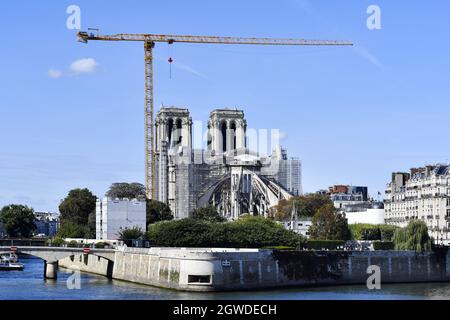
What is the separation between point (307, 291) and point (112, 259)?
21111 millimetres

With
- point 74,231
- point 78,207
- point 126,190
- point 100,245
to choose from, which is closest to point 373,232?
point 100,245

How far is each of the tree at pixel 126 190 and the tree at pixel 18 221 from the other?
1314 cm

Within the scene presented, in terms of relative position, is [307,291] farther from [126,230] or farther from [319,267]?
[126,230]

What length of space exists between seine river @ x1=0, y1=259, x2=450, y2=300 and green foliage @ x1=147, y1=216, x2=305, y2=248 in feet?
31.8

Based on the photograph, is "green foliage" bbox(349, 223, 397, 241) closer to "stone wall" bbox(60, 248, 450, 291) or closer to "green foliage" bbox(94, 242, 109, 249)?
"stone wall" bbox(60, 248, 450, 291)

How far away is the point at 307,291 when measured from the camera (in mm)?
62844

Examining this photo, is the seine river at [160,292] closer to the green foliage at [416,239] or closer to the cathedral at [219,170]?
the green foliage at [416,239]

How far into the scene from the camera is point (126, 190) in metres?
140

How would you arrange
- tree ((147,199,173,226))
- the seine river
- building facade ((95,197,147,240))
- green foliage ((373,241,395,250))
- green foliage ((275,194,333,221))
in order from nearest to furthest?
the seine river < green foliage ((373,241,395,250)) < building facade ((95,197,147,240)) < tree ((147,199,173,226)) < green foliage ((275,194,333,221))

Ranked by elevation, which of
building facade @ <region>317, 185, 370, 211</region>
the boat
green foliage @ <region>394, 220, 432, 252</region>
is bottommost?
the boat

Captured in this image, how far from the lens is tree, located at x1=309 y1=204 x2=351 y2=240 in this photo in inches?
3760

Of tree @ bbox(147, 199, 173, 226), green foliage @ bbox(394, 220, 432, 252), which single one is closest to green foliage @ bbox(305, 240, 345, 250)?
green foliage @ bbox(394, 220, 432, 252)

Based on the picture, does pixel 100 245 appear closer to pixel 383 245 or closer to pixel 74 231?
pixel 74 231
